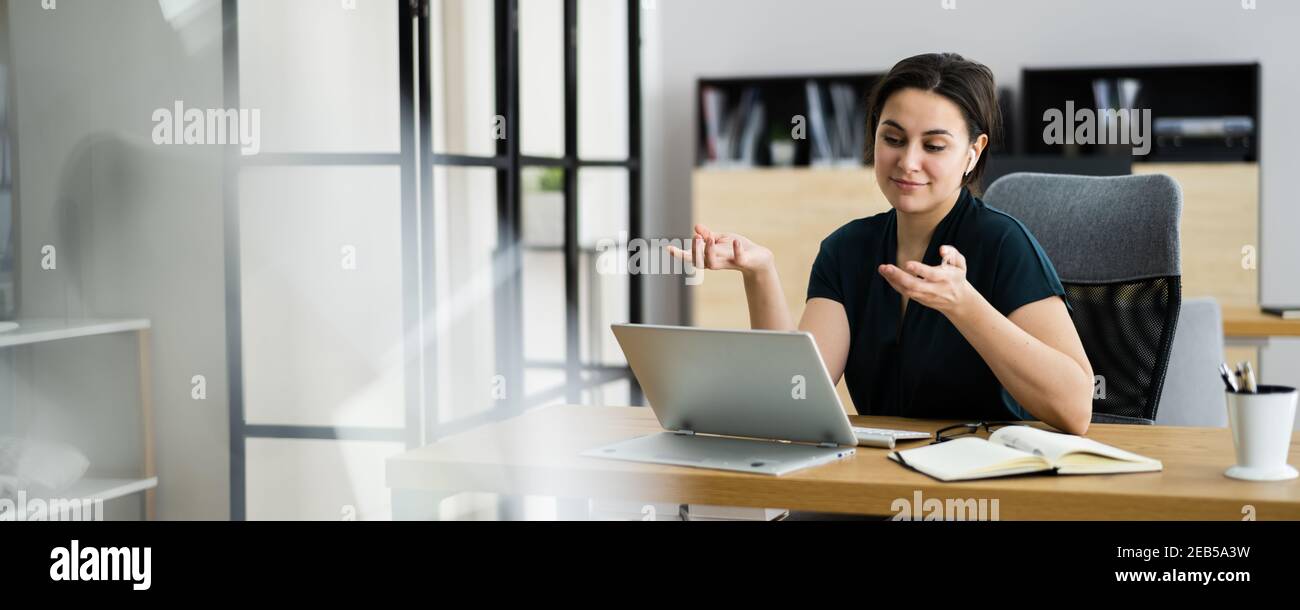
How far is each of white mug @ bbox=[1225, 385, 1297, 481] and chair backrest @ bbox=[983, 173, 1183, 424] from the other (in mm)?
789

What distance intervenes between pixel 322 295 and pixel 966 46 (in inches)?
124

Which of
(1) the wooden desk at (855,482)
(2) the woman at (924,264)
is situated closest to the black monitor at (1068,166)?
(2) the woman at (924,264)

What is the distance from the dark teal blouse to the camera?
1.68 m

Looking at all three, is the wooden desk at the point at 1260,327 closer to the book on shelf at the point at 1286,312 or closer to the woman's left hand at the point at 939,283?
the book on shelf at the point at 1286,312

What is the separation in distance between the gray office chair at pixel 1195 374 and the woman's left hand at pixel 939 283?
47.7 inches

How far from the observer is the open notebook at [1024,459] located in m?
1.23

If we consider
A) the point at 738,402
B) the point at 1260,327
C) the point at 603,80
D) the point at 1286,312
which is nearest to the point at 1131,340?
the point at 738,402

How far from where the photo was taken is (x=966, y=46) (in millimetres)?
4855

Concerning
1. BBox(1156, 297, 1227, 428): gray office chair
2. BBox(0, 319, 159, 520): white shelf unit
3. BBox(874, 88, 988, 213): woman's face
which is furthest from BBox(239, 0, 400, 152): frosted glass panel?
BBox(1156, 297, 1227, 428): gray office chair

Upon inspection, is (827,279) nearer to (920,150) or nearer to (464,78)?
(920,150)
